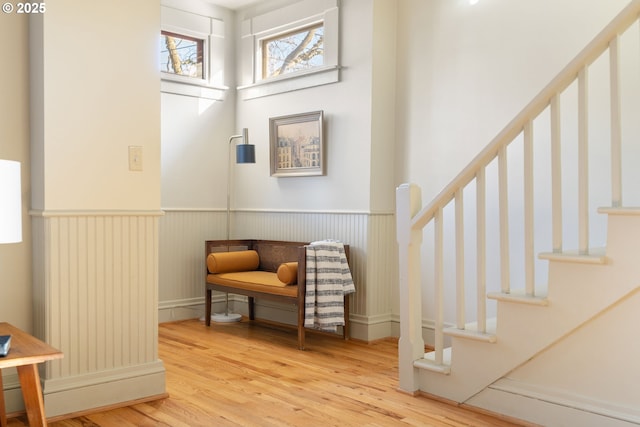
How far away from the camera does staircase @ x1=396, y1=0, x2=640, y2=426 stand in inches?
95.2

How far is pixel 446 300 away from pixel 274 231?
1.77 meters

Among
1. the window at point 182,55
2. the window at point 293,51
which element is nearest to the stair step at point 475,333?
the window at point 293,51

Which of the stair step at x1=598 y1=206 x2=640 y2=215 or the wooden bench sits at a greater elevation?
the stair step at x1=598 y1=206 x2=640 y2=215

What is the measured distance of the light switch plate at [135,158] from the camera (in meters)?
3.04

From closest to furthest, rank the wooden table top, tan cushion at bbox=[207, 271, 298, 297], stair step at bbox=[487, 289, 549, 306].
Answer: the wooden table top < stair step at bbox=[487, 289, 549, 306] < tan cushion at bbox=[207, 271, 298, 297]

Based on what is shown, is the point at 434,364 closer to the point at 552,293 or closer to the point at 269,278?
the point at 552,293

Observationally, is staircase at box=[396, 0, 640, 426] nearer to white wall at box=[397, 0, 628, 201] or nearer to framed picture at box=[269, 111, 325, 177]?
white wall at box=[397, 0, 628, 201]

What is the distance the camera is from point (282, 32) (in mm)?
5305

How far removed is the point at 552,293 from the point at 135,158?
209 centimetres

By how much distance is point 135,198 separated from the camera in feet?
10.1

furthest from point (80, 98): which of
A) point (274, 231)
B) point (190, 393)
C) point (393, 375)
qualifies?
point (274, 231)

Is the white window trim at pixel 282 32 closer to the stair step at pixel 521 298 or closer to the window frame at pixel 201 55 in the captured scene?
the window frame at pixel 201 55

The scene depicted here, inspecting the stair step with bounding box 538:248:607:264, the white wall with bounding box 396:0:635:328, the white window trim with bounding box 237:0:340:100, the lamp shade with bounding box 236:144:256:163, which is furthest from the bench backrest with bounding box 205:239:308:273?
the stair step with bounding box 538:248:607:264

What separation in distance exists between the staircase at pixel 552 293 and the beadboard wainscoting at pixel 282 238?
1.26 m
